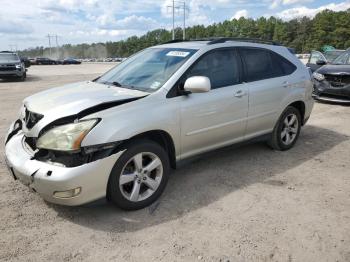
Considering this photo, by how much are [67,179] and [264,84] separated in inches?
122

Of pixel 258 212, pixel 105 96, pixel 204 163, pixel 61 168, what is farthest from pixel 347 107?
pixel 61 168

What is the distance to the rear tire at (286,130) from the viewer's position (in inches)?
218

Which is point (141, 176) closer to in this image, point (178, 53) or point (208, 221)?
point (208, 221)

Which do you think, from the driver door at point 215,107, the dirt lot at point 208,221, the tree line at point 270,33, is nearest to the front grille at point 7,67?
the dirt lot at point 208,221

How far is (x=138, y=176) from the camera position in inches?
148

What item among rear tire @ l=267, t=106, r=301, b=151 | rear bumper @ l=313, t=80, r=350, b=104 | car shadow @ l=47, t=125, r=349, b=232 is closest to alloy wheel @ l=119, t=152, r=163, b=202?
car shadow @ l=47, t=125, r=349, b=232

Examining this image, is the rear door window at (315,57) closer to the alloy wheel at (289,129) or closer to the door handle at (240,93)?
the alloy wheel at (289,129)

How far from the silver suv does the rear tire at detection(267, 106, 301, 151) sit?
0.08ft

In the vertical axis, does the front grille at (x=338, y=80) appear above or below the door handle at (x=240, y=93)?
below

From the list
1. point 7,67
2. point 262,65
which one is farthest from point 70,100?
point 7,67

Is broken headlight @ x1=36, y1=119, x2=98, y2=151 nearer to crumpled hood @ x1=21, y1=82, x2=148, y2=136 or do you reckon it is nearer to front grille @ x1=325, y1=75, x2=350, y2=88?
crumpled hood @ x1=21, y1=82, x2=148, y2=136

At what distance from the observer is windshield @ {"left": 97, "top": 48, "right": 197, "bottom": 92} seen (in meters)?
4.20

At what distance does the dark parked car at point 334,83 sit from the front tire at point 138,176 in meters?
7.30

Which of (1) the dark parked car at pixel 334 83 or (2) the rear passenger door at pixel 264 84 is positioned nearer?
(2) the rear passenger door at pixel 264 84
